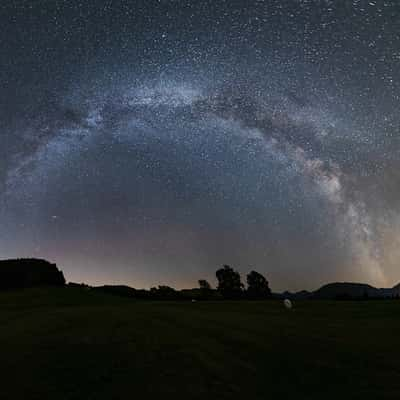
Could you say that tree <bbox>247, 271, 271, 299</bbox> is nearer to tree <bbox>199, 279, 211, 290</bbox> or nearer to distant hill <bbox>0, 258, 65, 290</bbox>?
tree <bbox>199, 279, 211, 290</bbox>

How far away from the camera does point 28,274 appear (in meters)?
63.8

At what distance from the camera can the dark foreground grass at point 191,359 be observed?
11.8 metres

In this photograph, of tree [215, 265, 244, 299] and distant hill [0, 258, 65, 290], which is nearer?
distant hill [0, 258, 65, 290]

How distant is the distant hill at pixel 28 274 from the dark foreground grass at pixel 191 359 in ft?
144

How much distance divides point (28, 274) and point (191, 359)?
188ft

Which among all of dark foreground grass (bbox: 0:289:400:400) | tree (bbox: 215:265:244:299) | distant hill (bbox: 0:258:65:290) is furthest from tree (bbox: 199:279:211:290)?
dark foreground grass (bbox: 0:289:400:400)

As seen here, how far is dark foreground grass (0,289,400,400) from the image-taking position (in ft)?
38.6

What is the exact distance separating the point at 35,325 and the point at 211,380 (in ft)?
43.1

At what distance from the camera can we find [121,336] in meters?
18.3

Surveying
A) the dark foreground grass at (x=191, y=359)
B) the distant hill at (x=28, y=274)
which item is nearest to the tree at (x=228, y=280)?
the distant hill at (x=28, y=274)

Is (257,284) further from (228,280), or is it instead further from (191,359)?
(191,359)

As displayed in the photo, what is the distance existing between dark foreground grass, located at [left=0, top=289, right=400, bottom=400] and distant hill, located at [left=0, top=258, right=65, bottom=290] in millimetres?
44029

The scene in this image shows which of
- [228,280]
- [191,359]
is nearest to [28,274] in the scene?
[228,280]

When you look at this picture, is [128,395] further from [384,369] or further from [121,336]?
[384,369]
